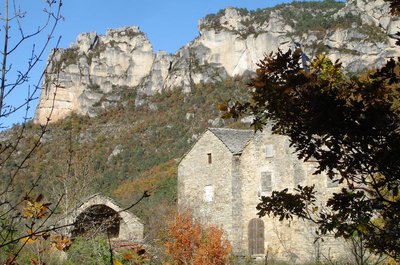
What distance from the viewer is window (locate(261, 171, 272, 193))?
23.4 m

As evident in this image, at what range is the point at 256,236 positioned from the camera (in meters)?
23.4

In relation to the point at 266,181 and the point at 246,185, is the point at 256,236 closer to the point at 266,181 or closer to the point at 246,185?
the point at 246,185

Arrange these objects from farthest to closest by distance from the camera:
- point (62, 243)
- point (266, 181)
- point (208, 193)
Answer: point (208, 193)
point (266, 181)
point (62, 243)

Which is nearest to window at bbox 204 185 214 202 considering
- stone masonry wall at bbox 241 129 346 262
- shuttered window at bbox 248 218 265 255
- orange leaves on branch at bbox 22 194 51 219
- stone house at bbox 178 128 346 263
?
stone house at bbox 178 128 346 263

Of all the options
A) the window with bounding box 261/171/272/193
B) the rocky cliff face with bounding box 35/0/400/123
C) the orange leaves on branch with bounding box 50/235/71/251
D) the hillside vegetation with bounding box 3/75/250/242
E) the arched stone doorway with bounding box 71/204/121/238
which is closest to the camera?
the arched stone doorway with bounding box 71/204/121/238

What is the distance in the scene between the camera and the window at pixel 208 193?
24.9 meters

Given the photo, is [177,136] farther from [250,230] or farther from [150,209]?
[250,230]

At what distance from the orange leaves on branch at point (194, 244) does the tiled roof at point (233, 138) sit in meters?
4.24

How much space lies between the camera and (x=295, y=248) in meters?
22.1

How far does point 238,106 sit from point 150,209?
87.9 ft

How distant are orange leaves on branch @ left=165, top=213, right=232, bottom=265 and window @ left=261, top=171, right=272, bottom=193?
3005 mm

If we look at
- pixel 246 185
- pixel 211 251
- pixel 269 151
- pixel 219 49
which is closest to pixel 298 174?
pixel 269 151

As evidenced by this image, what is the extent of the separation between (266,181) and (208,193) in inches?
131

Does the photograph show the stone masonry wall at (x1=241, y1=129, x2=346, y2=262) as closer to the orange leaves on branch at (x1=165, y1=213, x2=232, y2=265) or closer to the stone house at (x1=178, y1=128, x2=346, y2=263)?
the stone house at (x1=178, y1=128, x2=346, y2=263)
